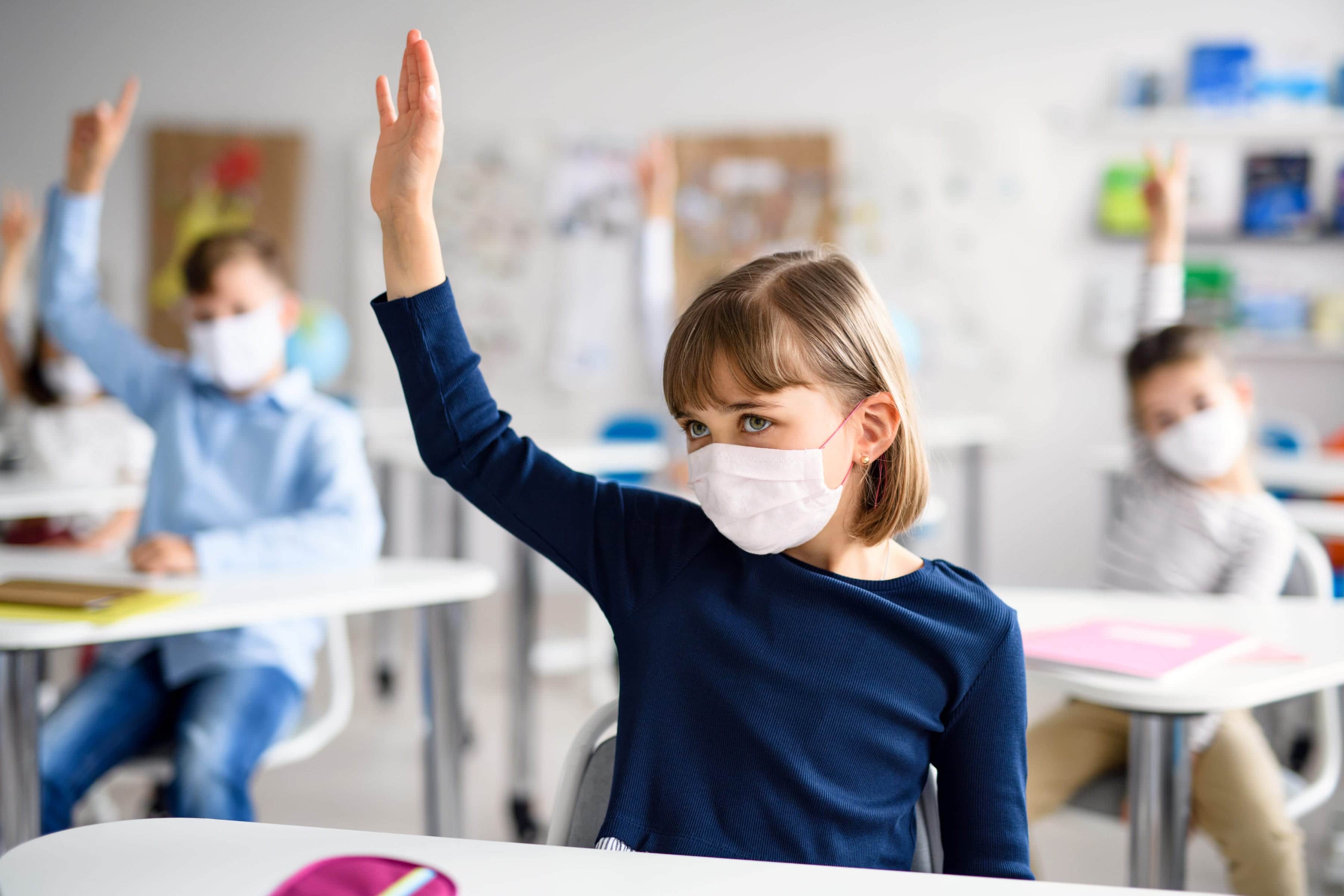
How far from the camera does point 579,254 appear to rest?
4.80 meters

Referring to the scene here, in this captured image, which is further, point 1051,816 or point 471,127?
point 471,127

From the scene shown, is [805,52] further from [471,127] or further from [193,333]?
[193,333]

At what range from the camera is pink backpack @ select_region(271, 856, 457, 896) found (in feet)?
2.34

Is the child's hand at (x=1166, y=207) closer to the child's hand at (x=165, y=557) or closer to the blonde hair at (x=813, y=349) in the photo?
the blonde hair at (x=813, y=349)

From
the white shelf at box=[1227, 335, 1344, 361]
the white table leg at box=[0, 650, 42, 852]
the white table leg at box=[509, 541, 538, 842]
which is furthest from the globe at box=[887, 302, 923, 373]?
the white table leg at box=[0, 650, 42, 852]

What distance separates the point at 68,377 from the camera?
3.34 metres

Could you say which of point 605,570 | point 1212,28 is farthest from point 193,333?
point 1212,28

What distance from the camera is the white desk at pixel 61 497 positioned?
2273 mm

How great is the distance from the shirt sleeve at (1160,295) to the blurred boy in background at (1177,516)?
5 cm

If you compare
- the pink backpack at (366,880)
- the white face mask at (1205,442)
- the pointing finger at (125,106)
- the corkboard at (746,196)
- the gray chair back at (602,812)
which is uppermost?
the corkboard at (746,196)

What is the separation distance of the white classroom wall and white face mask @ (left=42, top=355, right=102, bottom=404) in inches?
61.2

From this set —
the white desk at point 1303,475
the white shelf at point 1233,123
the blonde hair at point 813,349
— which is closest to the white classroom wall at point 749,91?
the white shelf at point 1233,123

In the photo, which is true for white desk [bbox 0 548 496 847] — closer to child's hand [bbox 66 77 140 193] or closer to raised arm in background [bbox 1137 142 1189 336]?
child's hand [bbox 66 77 140 193]

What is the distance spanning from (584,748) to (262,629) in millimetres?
838
